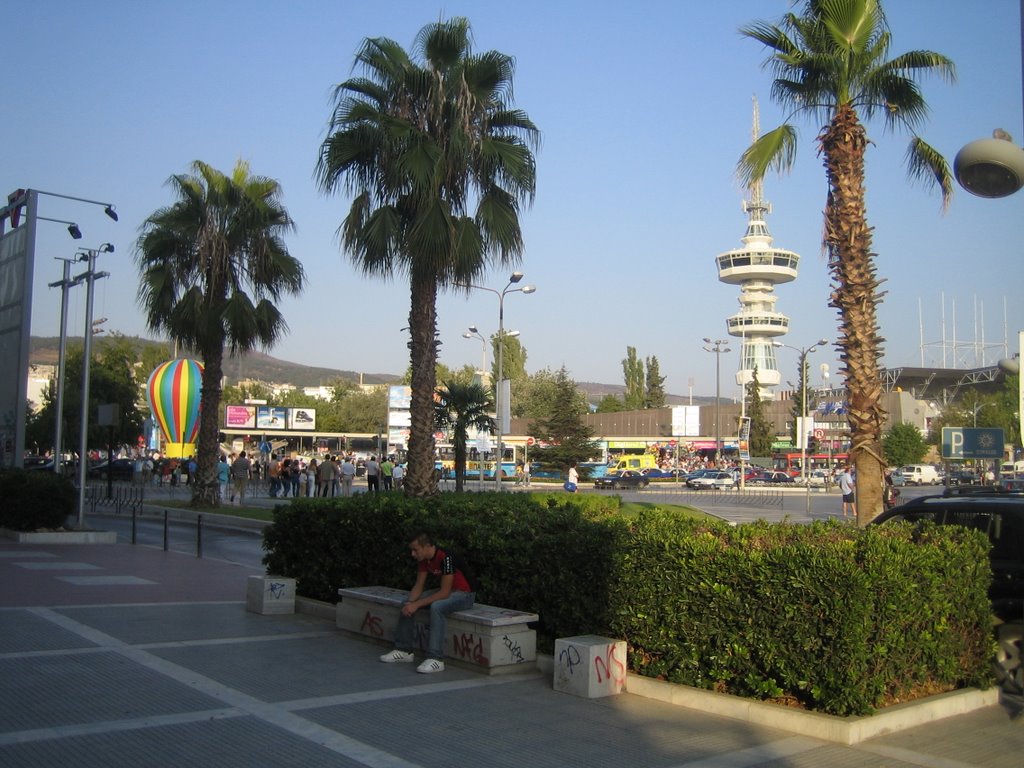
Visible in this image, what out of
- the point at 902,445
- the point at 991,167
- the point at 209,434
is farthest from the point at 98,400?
the point at 991,167

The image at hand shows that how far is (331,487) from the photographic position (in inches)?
1359

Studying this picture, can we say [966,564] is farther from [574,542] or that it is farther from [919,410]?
[919,410]

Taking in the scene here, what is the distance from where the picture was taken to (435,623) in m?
8.33

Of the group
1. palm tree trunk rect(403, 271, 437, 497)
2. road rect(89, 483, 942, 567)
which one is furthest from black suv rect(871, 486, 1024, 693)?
palm tree trunk rect(403, 271, 437, 497)

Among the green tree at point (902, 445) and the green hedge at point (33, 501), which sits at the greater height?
the green tree at point (902, 445)

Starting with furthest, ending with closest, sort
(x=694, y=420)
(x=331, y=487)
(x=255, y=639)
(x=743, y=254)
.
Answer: (x=743, y=254) < (x=694, y=420) < (x=331, y=487) < (x=255, y=639)

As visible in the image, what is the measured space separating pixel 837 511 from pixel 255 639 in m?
33.6

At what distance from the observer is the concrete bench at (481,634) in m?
8.15

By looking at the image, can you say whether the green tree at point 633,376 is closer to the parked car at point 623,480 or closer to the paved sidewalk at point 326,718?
the parked car at point 623,480

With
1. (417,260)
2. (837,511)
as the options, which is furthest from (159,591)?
(837,511)

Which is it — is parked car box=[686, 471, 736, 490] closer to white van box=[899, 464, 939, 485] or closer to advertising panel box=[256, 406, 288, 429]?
white van box=[899, 464, 939, 485]

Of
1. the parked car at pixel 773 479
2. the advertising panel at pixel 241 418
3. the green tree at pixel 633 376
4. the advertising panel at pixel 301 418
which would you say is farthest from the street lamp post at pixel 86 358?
the green tree at pixel 633 376

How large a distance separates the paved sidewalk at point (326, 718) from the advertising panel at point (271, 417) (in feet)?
276

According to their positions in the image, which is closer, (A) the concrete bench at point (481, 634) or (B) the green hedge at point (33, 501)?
(A) the concrete bench at point (481, 634)
